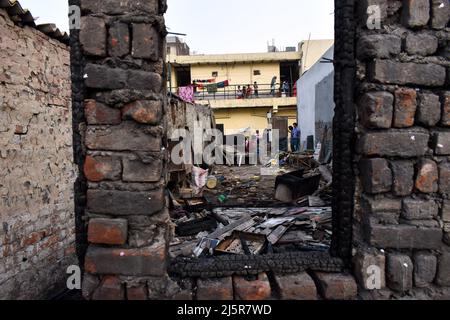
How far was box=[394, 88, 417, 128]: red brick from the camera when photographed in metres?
1.80

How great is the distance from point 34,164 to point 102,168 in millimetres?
2349

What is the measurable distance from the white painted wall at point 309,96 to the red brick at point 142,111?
29.2ft

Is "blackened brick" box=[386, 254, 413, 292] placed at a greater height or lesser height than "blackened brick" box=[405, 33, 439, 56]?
lesser

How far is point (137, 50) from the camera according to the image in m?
1.80

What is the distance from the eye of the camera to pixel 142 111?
71.1 inches

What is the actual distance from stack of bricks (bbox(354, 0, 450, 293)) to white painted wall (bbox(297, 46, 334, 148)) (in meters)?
8.28

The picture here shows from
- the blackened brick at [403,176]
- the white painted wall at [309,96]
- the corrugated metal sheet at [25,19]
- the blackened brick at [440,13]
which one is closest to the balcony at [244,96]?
the white painted wall at [309,96]

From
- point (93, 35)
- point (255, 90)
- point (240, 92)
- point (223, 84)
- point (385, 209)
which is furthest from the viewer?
point (240, 92)

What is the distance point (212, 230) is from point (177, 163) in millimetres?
3753

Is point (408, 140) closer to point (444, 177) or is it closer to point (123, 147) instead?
point (444, 177)

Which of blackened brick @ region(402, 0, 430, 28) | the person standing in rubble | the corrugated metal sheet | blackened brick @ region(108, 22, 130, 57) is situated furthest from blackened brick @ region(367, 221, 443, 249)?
the person standing in rubble

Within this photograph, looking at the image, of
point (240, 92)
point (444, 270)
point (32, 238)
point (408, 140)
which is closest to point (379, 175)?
point (408, 140)

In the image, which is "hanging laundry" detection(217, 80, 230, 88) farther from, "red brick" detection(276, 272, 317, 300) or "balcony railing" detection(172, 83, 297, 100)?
"red brick" detection(276, 272, 317, 300)
